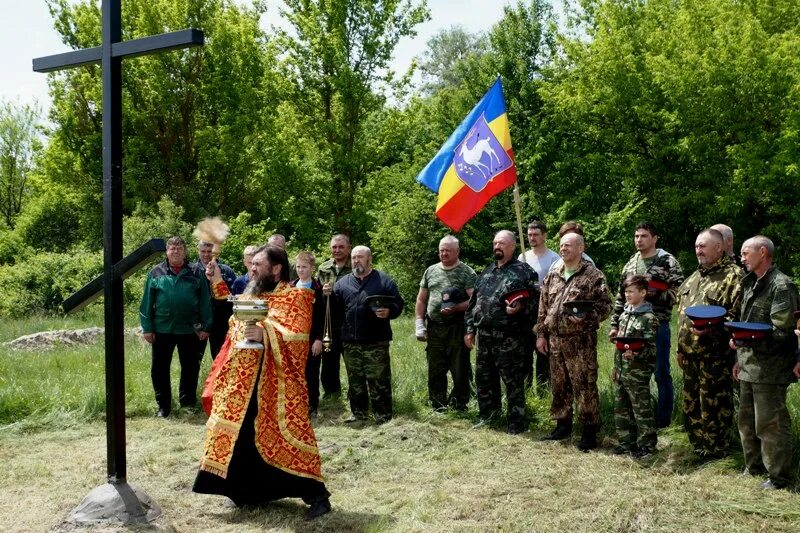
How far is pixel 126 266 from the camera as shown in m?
5.20

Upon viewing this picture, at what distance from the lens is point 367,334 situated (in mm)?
8703

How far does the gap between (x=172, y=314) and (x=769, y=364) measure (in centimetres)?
618

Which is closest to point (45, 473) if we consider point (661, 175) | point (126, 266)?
point (126, 266)

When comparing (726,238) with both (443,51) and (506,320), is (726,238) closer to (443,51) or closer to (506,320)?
(506,320)

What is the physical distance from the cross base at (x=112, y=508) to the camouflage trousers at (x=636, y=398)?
13.0ft

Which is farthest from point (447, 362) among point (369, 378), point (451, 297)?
point (369, 378)

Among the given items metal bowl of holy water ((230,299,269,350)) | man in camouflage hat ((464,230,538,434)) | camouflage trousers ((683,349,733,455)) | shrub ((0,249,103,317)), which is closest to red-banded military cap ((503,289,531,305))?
man in camouflage hat ((464,230,538,434))

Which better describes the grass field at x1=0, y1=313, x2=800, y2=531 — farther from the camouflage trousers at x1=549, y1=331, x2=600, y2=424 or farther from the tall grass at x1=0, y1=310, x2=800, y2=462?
the camouflage trousers at x1=549, y1=331, x2=600, y2=424

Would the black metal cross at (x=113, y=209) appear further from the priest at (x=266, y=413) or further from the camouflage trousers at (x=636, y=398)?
the camouflage trousers at (x=636, y=398)

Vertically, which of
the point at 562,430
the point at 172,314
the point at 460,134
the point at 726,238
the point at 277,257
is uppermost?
the point at 460,134

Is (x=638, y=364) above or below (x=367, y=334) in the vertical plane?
below

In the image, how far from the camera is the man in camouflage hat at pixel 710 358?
263 inches

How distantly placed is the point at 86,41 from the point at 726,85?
21.1 m

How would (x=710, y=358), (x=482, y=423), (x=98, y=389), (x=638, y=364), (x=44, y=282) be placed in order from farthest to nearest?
(x=44, y=282) < (x=98, y=389) < (x=482, y=423) < (x=638, y=364) < (x=710, y=358)
